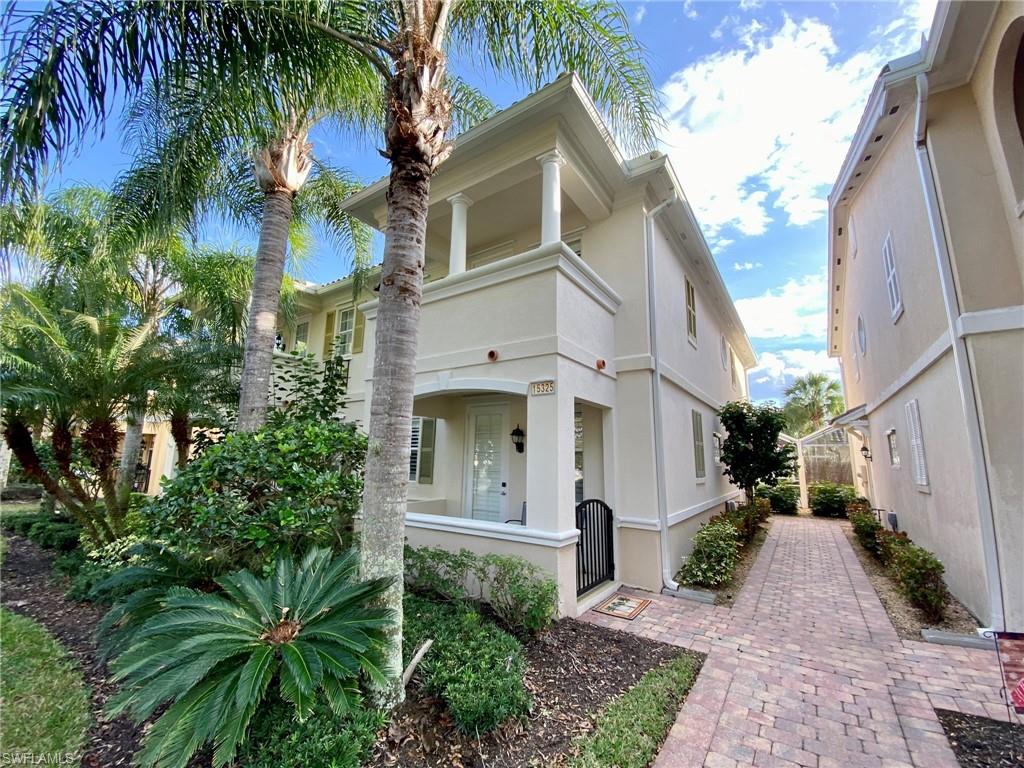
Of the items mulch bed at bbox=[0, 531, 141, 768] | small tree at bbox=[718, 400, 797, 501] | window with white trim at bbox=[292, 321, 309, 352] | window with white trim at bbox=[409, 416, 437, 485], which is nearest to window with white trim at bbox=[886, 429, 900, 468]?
small tree at bbox=[718, 400, 797, 501]

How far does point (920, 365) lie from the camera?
7.08 meters

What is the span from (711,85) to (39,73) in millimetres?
8556

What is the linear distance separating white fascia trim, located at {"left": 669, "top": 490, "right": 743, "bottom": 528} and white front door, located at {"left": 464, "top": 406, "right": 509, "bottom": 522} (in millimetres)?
3309

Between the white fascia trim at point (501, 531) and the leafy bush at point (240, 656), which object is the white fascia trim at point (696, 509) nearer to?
the white fascia trim at point (501, 531)

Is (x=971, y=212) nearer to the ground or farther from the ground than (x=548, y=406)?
farther from the ground

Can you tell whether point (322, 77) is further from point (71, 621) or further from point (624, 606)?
point (624, 606)

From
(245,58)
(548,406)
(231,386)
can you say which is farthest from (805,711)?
(231,386)

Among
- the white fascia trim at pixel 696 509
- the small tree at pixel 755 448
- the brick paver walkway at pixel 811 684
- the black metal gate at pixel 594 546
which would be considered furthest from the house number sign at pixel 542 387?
the small tree at pixel 755 448

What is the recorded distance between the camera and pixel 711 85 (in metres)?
7.19

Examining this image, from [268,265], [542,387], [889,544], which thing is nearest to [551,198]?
[542,387]

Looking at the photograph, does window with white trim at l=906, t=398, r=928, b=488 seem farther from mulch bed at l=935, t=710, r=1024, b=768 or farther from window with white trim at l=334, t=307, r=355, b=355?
window with white trim at l=334, t=307, r=355, b=355

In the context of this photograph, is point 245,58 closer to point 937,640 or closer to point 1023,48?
point 1023,48

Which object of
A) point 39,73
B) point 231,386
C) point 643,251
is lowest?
point 231,386

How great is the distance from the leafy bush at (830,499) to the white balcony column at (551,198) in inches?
677
